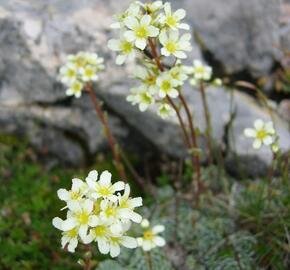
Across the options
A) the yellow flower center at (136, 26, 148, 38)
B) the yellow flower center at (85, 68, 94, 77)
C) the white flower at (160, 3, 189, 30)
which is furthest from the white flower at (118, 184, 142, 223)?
the yellow flower center at (85, 68, 94, 77)

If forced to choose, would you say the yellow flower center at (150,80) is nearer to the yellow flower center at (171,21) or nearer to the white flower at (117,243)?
the yellow flower center at (171,21)

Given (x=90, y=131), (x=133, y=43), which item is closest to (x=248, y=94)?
(x=90, y=131)

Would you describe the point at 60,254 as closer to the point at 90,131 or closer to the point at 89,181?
the point at 90,131

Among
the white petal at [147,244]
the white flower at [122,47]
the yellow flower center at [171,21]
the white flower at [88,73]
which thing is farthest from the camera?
the white flower at [88,73]

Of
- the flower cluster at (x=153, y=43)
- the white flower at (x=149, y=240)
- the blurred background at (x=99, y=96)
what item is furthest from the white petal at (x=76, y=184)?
the blurred background at (x=99, y=96)

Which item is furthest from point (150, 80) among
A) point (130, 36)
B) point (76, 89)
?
point (76, 89)

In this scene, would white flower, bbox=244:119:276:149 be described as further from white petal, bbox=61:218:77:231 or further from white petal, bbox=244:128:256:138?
white petal, bbox=61:218:77:231
